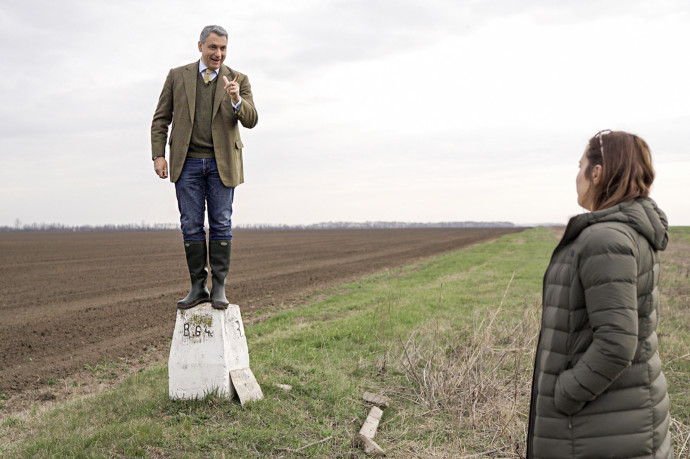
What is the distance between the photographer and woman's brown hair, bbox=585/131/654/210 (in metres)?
2.24

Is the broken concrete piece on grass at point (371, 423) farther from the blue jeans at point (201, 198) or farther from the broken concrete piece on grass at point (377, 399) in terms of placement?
the blue jeans at point (201, 198)

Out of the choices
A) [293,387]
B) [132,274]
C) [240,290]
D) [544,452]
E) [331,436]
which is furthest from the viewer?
[132,274]

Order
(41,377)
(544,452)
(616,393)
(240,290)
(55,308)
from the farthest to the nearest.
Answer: (240,290), (55,308), (41,377), (544,452), (616,393)

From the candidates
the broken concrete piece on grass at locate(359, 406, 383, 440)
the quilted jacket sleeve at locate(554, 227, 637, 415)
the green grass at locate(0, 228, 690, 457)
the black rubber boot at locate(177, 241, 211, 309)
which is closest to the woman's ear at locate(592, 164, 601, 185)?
the quilted jacket sleeve at locate(554, 227, 637, 415)

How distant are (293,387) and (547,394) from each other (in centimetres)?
360

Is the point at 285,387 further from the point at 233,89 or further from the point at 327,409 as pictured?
the point at 233,89

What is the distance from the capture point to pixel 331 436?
4.59 meters

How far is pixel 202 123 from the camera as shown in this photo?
478 centimetres

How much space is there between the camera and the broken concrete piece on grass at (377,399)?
549cm

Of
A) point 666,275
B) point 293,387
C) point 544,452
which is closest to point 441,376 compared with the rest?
point 293,387

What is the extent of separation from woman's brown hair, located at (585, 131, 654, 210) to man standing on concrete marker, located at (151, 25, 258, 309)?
3.18m

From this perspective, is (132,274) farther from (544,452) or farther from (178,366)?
(544,452)

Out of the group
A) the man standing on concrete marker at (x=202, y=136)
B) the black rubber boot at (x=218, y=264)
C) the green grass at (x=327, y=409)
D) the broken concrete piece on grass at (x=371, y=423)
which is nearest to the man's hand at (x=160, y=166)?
the man standing on concrete marker at (x=202, y=136)

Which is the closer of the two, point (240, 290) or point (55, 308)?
point (55, 308)
